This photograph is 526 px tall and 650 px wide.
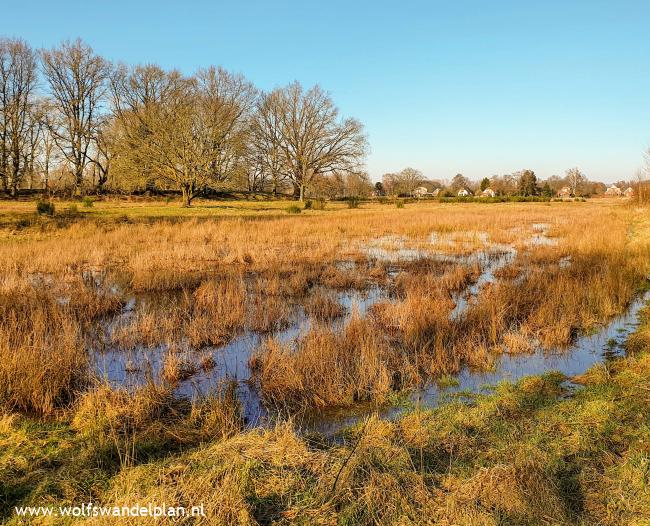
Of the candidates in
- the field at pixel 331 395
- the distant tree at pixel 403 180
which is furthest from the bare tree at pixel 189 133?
the distant tree at pixel 403 180

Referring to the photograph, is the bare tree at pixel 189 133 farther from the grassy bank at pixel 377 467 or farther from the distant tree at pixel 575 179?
the distant tree at pixel 575 179

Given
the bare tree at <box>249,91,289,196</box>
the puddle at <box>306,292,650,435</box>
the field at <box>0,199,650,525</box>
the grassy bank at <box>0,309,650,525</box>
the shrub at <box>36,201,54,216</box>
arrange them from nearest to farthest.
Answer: the grassy bank at <box>0,309,650,525</box>, the field at <box>0,199,650,525</box>, the puddle at <box>306,292,650,435</box>, the shrub at <box>36,201,54,216</box>, the bare tree at <box>249,91,289,196</box>

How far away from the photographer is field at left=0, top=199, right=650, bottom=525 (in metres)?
2.83

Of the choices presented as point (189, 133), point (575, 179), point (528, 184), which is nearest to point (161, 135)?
point (189, 133)

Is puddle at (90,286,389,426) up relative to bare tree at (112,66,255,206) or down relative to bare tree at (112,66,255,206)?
down

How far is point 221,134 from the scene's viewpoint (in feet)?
119

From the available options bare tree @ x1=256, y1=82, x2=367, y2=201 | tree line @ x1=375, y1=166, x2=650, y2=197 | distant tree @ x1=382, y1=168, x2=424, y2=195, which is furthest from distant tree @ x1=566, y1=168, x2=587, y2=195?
bare tree @ x1=256, y1=82, x2=367, y2=201

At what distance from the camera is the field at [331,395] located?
9.30 feet

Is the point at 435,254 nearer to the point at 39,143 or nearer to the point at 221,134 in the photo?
the point at 221,134

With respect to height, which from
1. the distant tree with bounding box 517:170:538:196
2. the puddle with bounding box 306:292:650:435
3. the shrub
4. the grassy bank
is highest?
the distant tree with bounding box 517:170:538:196

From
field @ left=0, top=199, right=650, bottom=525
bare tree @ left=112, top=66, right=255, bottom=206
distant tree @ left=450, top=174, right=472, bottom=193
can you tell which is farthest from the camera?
distant tree @ left=450, top=174, right=472, bottom=193

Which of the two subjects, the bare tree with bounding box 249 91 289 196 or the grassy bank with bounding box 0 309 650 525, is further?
the bare tree with bounding box 249 91 289 196

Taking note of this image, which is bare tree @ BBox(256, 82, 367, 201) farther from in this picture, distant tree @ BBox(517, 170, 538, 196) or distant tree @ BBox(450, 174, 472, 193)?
distant tree @ BBox(450, 174, 472, 193)

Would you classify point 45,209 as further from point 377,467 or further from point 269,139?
point 269,139
